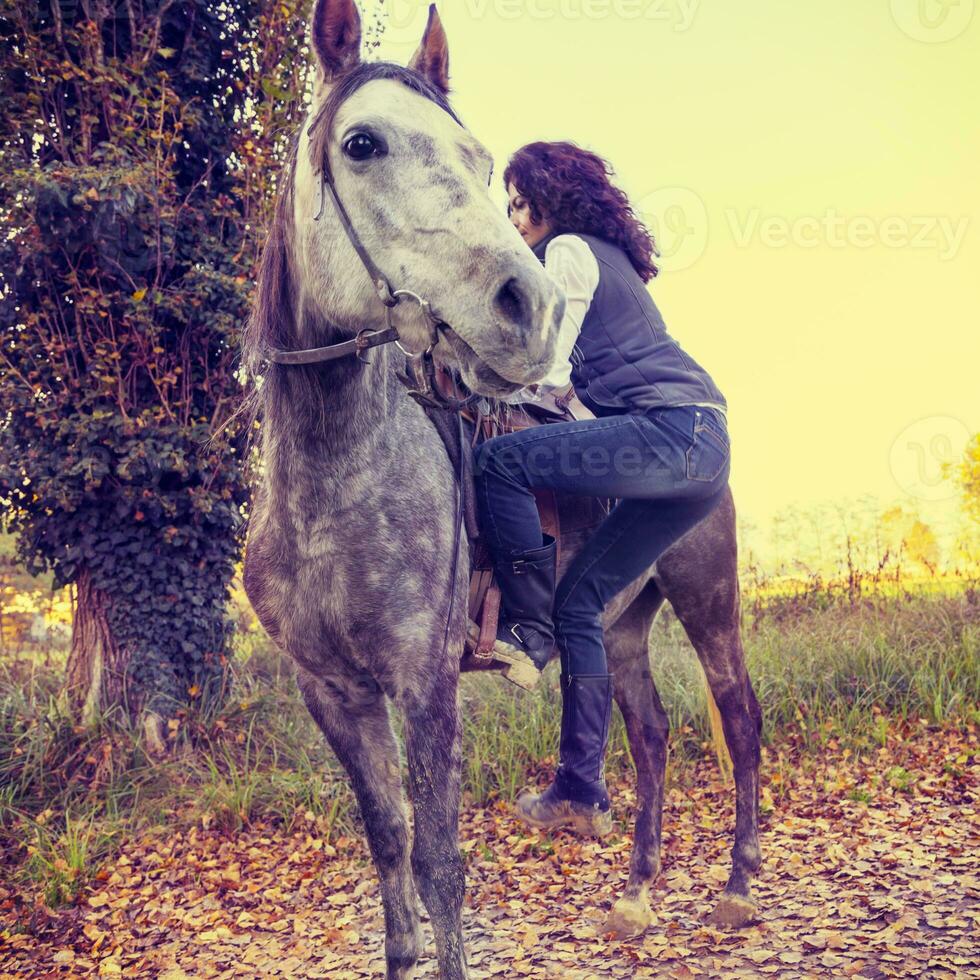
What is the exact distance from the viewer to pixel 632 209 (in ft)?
12.3

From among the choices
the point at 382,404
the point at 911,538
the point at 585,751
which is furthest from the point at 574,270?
the point at 911,538

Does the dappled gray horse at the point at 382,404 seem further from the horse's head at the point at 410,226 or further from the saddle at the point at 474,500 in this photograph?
the saddle at the point at 474,500

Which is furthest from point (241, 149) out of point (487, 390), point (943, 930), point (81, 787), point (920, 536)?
point (920, 536)

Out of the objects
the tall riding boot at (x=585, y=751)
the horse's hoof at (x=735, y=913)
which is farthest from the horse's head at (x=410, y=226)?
the horse's hoof at (x=735, y=913)

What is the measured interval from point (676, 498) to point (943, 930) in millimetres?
2434

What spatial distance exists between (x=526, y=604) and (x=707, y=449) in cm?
93

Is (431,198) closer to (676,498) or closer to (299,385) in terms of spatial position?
(299,385)

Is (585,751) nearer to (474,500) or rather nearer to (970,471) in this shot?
(474,500)

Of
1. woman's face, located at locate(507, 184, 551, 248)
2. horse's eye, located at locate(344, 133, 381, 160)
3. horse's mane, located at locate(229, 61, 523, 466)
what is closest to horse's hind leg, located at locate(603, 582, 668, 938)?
woman's face, located at locate(507, 184, 551, 248)

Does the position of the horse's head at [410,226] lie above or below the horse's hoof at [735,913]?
above

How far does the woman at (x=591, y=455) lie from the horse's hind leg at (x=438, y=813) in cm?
55

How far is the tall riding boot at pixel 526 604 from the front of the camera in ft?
11.2

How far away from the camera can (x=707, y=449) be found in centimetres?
351

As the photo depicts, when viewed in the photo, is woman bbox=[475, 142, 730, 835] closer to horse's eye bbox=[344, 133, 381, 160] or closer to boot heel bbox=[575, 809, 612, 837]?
boot heel bbox=[575, 809, 612, 837]
